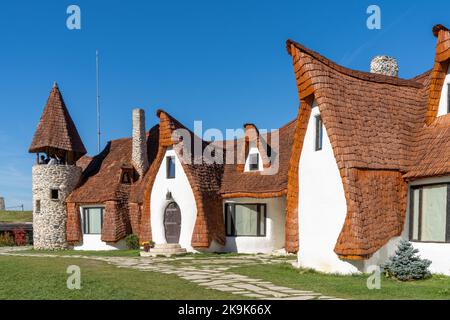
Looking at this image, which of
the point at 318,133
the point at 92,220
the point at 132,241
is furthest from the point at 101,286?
the point at 92,220

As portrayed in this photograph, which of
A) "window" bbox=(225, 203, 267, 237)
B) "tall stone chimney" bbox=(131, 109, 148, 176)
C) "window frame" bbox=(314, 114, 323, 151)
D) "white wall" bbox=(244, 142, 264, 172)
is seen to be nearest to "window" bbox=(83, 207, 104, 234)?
"tall stone chimney" bbox=(131, 109, 148, 176)

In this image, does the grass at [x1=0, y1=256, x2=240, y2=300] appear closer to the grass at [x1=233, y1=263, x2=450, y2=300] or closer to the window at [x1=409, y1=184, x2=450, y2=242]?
the grass at [x1=233, y1=263, x2=450, y2=300]

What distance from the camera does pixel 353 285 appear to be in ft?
35.8

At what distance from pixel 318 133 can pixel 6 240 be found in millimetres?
25461

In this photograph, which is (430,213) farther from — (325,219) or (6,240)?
(6,240)

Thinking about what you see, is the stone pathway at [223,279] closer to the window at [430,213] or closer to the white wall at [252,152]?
the window at [430,213]

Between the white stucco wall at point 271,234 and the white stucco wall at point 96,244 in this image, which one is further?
the white stucco wall at point 96,244

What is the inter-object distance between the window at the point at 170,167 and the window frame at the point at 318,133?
9.93 metres

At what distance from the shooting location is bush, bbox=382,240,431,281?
11828 mm

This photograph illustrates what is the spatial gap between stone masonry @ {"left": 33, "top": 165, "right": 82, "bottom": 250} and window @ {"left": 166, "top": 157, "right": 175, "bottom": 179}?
784 centimetres

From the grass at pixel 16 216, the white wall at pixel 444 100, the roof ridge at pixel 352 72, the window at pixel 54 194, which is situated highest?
the roof ridge at pixel 352 72

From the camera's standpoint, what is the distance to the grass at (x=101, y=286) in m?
9.70

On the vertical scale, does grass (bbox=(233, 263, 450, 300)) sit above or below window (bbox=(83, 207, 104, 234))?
above

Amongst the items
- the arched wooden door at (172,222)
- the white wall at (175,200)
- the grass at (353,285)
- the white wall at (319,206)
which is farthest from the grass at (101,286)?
the arched wooden door at (172,222)
